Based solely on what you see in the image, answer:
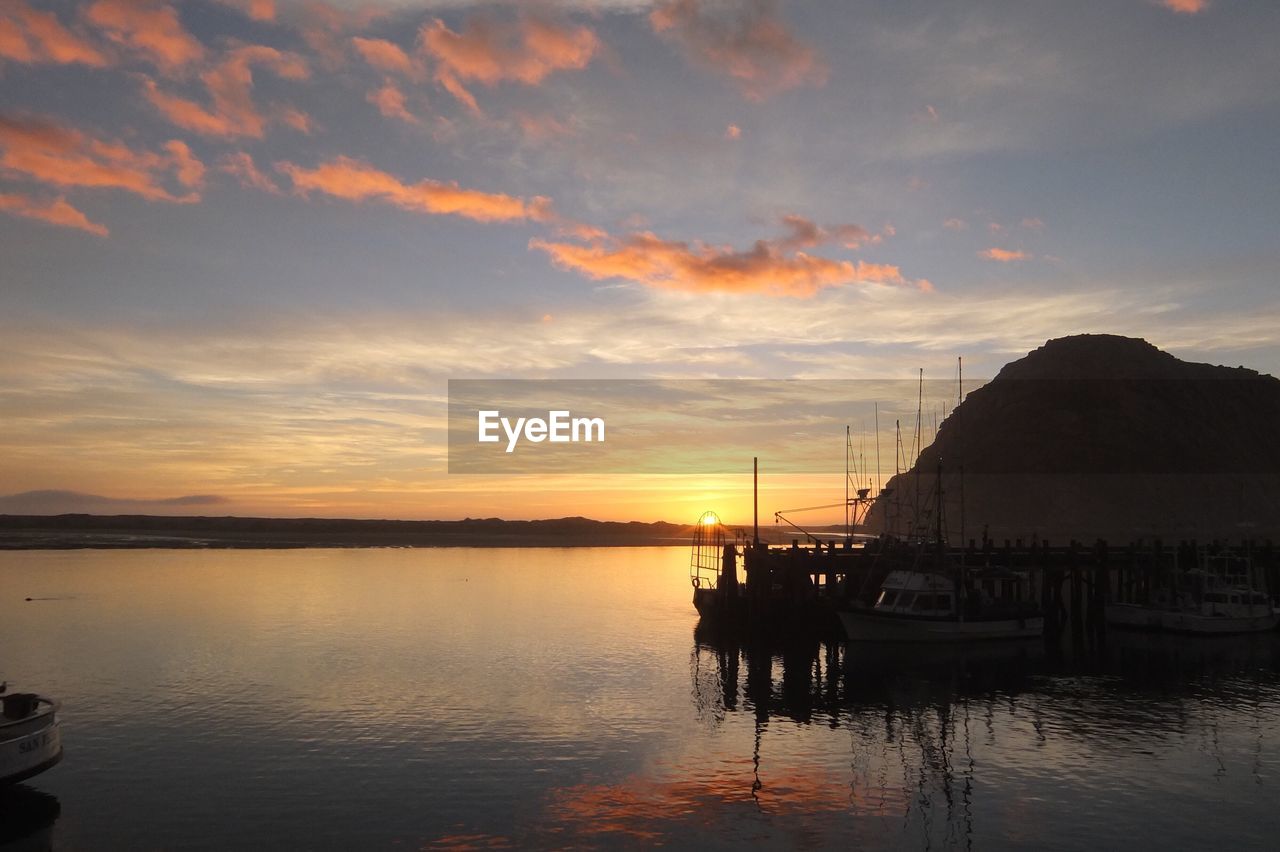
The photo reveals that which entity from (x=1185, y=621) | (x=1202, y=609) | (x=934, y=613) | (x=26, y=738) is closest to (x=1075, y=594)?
(x=1185, y=621)

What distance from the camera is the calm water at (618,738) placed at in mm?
23422

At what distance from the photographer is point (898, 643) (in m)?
54.9

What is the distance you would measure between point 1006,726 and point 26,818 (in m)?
32.3

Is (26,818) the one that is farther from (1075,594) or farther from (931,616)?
(1075,594)

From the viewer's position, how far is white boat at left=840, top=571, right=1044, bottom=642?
178 feet

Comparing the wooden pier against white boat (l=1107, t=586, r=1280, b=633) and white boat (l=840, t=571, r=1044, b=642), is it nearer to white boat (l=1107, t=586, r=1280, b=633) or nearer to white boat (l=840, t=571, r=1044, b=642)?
white boat (l=1107, t=586, r=1280, b=633)

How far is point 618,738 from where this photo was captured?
32.8 metres

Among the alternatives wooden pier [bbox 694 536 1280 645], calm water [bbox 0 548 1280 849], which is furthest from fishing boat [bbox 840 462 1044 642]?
wooden pier [bbox 694 536 1280 645]

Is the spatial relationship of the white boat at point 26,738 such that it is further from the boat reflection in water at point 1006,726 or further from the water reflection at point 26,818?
the boat reflection in water at point 1006,726

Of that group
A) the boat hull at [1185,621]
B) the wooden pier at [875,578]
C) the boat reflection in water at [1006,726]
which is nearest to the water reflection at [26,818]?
the boat reflection in water at [1006,726]

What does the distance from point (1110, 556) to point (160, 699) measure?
6308 centimetres

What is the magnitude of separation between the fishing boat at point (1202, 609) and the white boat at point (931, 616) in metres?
9.63

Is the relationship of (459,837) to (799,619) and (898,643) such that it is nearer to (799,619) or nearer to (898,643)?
(898,643)

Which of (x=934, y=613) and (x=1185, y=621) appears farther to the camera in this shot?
(x=1185, y=621)
